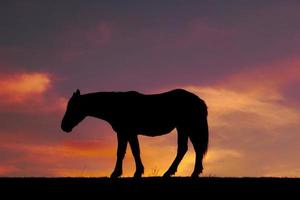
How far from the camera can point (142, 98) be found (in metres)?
19.9

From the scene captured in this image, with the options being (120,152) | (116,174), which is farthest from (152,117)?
(116,174)

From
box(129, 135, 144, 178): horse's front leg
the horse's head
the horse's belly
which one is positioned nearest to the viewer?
box(129, 135, 144, 178): horse's front leg

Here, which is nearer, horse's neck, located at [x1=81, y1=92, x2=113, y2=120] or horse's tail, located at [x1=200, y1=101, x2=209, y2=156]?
horse's tail, located at [x1=200, y1=101, x2=209, y2=156]

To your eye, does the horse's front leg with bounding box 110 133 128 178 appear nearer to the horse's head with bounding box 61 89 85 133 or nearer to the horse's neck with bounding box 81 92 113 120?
the horse's neck with bounding box 81 92 113 120

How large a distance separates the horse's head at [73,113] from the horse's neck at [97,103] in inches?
8.3

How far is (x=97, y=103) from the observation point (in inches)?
810

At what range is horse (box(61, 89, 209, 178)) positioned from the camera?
18.9 meters
